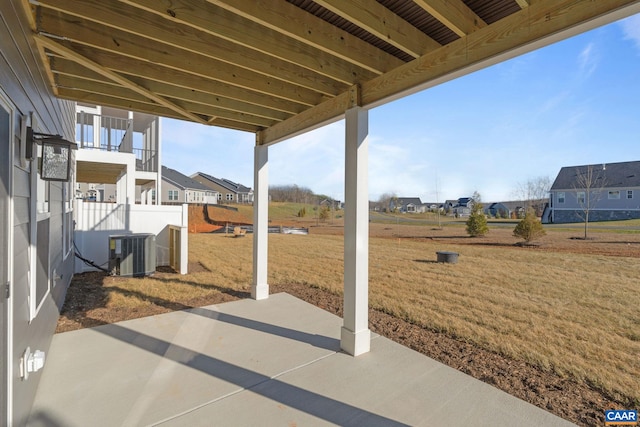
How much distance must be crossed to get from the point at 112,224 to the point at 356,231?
7.26 metres

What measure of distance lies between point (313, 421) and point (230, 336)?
1.73m

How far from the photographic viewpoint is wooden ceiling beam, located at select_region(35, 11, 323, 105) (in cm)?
232

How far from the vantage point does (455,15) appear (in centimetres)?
209

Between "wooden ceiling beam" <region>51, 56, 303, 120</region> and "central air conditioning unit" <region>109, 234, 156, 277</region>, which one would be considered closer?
"wooden ceiling beam" <region>51, 56, 303, 120</region>

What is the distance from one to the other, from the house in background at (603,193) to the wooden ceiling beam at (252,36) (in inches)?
1030

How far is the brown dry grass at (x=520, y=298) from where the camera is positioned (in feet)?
10.5

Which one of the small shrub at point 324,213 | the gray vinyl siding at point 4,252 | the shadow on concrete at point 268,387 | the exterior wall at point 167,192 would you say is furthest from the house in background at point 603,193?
the exterior wall at point 167,192

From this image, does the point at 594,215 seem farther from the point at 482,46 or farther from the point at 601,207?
the point at 482,46

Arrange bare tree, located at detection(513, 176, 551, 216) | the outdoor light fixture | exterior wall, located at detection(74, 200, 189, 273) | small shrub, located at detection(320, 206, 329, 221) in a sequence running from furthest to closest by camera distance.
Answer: bare tree, located at detection(513, 176, 551, 216), small shrub, located at detection(320, 206, 329, 221), exterior wall, located at detection(74, 200, 189, 273), the outdoor light fixture

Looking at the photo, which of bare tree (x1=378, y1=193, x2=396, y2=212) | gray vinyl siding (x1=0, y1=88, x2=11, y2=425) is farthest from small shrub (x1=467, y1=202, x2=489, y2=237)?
bare tree (x1=378, y1=193, x2=396, y2=212)

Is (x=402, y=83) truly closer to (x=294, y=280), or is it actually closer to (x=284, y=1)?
(x=284, y=1)

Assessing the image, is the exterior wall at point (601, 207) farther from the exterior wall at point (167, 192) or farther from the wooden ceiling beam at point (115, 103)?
the exterior wall at point (167, 192)

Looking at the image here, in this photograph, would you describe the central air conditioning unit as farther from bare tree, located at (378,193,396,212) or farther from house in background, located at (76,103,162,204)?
bare tree, located at (378,193,396,212)

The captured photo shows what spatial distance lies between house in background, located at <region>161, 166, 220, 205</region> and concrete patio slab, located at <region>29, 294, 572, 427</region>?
1034 inches
